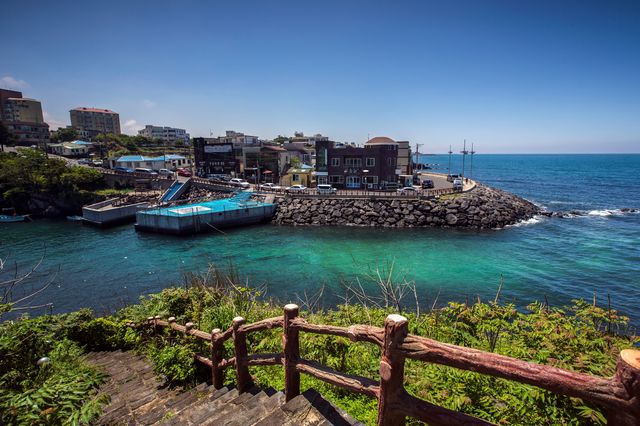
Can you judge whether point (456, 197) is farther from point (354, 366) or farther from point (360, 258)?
point (354, 366)

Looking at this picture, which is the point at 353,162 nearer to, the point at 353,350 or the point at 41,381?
the point at 353,350

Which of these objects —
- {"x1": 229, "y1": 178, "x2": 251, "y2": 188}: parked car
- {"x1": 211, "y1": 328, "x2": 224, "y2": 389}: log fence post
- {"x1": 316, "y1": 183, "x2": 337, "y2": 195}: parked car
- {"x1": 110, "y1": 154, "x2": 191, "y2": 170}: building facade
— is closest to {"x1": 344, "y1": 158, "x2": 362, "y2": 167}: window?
{"x1": 316, "y1": 183, "x2": 337, "y2": 195}: parked car

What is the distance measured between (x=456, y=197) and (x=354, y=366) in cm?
3779

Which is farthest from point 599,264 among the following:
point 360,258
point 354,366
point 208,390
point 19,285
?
point 19,285

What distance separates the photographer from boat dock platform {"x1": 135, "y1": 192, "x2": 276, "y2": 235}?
106 feet

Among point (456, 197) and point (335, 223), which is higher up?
point (456, 197)

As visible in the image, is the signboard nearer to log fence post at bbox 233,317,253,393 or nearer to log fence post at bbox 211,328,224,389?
log fence post at bbox 211,328,224,389

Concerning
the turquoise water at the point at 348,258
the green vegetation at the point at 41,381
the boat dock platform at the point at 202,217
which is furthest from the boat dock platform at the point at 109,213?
the green vegetation at the point at 41,381

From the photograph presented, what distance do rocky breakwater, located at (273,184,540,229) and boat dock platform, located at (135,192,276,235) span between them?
2.47 m

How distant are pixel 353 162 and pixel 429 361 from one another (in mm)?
45481

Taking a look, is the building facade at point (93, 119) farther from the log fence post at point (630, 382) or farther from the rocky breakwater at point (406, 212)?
the log fence post at point (630, 382)

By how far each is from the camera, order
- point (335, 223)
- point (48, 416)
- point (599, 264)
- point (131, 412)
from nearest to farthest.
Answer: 1. point (48, 416)
2. point (131, 412)
3. point (599, 264)
4. point (335, 223)

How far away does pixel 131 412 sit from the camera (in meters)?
5.18

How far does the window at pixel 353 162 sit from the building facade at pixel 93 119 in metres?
109
